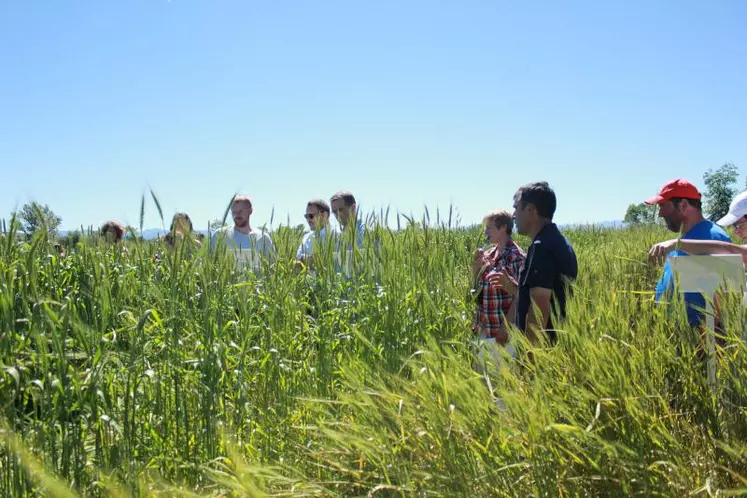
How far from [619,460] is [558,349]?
1.87 feet

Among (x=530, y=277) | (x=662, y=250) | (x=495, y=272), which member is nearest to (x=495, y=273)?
(x=495, y=272)

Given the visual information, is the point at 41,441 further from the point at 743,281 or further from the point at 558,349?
the point at 743,281

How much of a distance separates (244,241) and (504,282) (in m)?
2.18

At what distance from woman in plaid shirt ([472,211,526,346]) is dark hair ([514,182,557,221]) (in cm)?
51

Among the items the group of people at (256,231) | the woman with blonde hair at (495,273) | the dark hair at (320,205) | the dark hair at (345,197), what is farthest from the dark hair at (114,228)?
the woman with blonde hair at (495,273)

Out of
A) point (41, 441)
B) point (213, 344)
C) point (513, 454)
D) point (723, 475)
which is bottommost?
point (723, 475)

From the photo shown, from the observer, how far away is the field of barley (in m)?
1.72

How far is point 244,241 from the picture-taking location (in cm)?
498

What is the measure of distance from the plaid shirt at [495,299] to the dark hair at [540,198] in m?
0.50

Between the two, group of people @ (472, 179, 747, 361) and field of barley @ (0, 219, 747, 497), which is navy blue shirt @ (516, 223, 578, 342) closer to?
group of people @ (472, 179, 747, 361)

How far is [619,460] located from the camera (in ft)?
5.32

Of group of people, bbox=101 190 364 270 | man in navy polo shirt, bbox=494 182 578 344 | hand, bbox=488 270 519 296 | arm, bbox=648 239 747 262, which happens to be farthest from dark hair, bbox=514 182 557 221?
group of people, bbox=101 190 364 270

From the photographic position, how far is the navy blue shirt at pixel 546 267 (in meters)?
3.35

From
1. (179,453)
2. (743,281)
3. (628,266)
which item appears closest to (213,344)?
(179,453)
